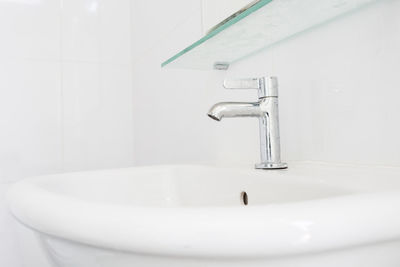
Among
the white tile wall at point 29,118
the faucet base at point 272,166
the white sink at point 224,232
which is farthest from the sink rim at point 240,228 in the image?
the white tile wall at point 29,118

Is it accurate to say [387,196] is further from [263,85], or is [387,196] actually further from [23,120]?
[23,120]

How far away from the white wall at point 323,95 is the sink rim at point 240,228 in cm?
24

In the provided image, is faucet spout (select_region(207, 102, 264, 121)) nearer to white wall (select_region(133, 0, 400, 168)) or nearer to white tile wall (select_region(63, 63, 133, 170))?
white wall (select_region(133, 0, 400, 168))

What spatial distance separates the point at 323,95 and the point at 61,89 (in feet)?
3.49

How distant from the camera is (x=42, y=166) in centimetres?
121

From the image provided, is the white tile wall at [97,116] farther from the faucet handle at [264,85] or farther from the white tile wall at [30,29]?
the faucet handle at [264,85]

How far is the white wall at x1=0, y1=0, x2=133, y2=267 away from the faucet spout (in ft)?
3.00

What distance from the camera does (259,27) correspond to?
1.78ft

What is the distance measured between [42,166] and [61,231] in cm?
110

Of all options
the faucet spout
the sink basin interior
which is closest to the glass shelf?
the faucet spout

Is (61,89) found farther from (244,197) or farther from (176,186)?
(244,197)

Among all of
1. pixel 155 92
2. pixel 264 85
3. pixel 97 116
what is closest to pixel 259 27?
pixel 264 85

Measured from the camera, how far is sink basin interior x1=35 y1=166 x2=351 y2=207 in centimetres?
48

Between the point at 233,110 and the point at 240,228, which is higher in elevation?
the point at 233,110
